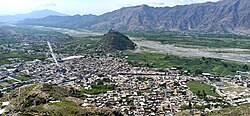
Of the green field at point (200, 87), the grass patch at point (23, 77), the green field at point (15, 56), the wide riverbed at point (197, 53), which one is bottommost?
the grass patch at point (23, 77)

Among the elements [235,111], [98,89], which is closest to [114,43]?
[98,89]

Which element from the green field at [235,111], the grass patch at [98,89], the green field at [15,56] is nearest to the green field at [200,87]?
the green field at [235,111]

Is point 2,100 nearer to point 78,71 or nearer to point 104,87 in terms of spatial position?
point 104,87

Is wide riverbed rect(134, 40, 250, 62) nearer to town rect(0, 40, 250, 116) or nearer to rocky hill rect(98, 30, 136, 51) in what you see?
rocky hill rect(98, 30, 136, 51)

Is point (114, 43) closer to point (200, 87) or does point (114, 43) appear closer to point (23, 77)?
point (23, 77)

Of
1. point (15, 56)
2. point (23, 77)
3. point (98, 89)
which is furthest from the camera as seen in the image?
point (15, 56)

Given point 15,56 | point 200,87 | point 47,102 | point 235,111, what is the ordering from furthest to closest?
point 15,56, point 200,87, point 235,111, point 47,102

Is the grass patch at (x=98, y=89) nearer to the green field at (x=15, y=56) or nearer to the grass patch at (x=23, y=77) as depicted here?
the grass patch at (x=23, y=77)
